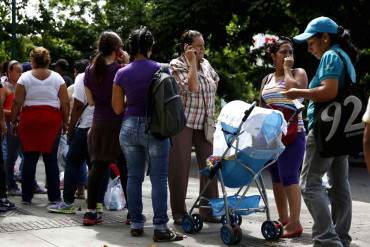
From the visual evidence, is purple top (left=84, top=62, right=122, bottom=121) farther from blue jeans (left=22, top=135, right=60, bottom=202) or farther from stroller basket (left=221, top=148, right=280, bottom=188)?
blue jeans (left=22, top=135, right=60, bottom=202)

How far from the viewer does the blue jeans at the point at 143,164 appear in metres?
5.52

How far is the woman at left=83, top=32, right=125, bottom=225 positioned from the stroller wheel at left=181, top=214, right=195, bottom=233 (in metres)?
0.95

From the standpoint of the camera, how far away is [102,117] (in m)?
6.24

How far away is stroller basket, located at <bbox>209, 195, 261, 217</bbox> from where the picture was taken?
18.9ft

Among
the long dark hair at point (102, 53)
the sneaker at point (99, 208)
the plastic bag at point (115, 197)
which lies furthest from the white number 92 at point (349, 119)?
the plastic bag at point (115, 197)

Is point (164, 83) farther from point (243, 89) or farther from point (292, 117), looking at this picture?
point (243, 89)

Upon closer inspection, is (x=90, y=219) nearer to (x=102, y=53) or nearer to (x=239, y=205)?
(x=239, y=205)

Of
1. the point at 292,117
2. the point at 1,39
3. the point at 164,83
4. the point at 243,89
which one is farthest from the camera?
the point at 1,39

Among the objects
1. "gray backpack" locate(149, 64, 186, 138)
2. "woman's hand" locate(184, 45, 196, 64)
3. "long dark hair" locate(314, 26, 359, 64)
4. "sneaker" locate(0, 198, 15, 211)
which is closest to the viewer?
"long dark hair" locate(314, 26, 359, 64)

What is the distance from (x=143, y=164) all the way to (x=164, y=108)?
2.05 feet

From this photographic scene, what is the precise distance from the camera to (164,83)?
5.42m

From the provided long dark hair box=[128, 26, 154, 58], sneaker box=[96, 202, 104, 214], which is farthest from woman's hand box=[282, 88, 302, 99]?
sneaker box=[96, 202, 104, 214]

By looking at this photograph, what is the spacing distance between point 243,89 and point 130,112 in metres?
15.6

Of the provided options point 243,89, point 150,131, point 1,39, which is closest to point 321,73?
point 150,131
